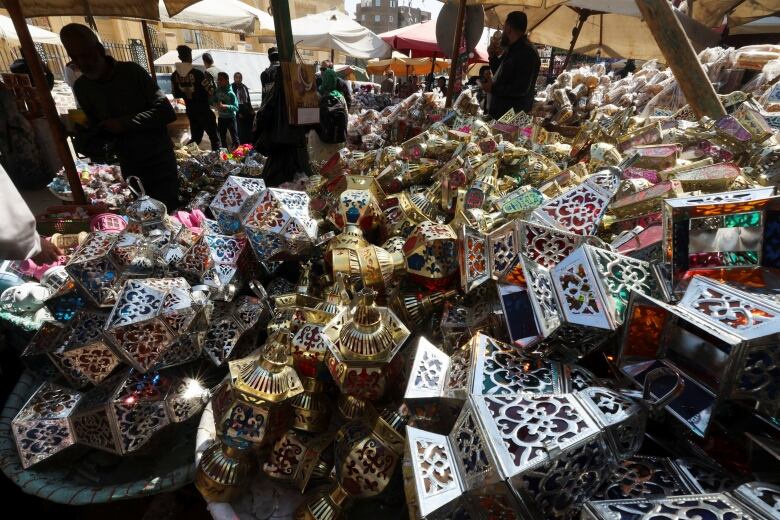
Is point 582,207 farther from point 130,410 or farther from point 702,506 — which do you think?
point 130,410

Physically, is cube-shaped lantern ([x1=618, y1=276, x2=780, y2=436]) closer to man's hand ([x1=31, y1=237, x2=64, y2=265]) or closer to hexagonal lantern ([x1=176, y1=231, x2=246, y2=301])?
hexagonal lantern ([x1=176, y1=231, x2=246, y2=301])

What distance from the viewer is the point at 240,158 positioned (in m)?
4.02

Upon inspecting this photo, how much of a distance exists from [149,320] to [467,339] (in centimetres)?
85

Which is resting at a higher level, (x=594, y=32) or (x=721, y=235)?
(x=594, y=32)

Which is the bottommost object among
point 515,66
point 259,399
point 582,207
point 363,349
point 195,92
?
point 195,92

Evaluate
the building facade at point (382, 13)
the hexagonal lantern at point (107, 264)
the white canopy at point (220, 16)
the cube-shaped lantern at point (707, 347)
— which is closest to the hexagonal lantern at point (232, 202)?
the hexagonal lantern at point (107, 264)

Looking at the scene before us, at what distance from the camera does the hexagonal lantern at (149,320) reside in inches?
43.1

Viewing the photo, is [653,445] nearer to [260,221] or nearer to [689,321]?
[689,321]

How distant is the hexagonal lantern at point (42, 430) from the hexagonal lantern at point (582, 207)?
148cm

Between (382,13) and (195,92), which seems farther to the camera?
(382,13)

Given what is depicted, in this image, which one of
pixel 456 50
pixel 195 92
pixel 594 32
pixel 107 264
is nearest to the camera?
pixel 107 264

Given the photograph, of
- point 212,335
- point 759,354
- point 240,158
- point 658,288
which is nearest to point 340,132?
point 240,158

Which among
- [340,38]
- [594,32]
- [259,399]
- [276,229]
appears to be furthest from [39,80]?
[594,32]

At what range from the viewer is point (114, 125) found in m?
2.45
